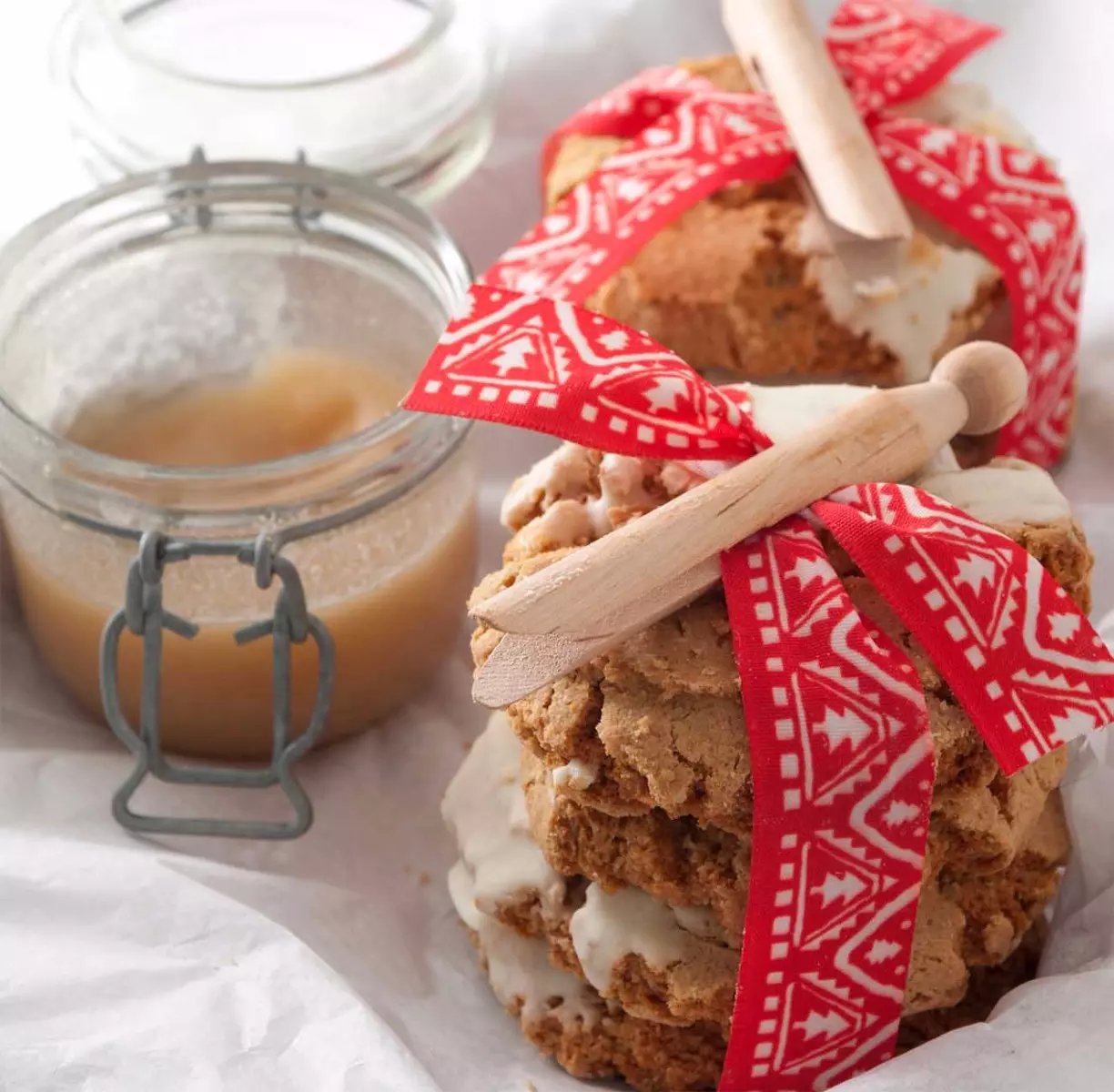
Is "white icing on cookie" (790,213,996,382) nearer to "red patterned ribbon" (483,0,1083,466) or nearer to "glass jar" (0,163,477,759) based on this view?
"red patterned ribbon" (483,0,1083,466)

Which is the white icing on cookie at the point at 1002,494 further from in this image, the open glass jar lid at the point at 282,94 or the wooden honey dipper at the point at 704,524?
the open glass jar lid at the point at 282,94

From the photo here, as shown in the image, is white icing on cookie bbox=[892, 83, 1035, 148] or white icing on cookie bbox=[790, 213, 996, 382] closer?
white icing on cookie bbox=[790, 213, 996, 382]

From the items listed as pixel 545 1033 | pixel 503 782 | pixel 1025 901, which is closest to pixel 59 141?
pixel 503 782

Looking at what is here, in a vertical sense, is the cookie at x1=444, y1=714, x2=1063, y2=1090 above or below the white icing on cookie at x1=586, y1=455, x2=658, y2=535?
below

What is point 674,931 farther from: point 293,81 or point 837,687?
point 293,81

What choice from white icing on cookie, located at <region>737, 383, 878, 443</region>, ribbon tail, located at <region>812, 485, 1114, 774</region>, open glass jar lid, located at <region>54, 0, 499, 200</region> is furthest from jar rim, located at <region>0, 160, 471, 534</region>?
ribbon tail, located at <region>812, 485, 1114, 774</region>

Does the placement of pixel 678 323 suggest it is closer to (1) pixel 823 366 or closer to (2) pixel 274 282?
(1) pixel 823 366
